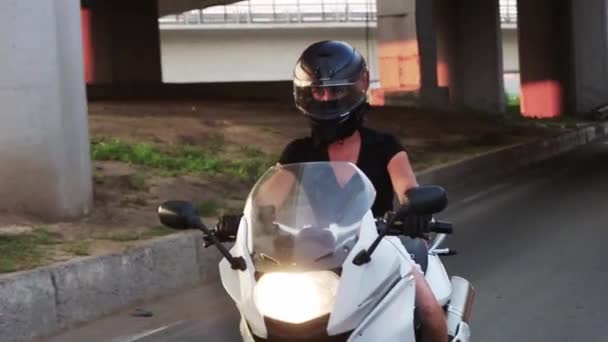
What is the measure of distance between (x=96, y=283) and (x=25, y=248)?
825 millimetres

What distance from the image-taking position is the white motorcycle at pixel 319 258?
3479mm

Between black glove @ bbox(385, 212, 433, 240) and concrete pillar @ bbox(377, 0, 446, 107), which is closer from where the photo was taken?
black glove @ bbox(385, 212, 433, 240)

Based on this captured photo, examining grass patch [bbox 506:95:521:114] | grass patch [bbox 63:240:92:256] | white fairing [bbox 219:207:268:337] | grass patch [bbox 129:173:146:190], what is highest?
white fairing [bbox 219:207:268:337]

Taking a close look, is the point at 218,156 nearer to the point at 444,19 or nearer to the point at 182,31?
the point at 444,19

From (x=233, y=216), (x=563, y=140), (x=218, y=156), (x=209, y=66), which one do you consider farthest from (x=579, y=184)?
(x=209, y=66)

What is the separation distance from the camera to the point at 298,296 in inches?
137

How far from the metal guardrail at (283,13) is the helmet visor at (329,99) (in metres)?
43.7

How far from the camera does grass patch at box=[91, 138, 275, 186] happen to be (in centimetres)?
1343

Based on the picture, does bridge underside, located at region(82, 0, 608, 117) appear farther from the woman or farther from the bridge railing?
A: the woman

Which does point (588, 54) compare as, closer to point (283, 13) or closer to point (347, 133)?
point (283, 13)

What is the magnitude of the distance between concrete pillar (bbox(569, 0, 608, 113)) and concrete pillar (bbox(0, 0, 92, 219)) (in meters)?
27.3

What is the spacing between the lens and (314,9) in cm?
5231

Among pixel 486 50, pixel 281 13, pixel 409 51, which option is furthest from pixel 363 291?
pixel 281 13

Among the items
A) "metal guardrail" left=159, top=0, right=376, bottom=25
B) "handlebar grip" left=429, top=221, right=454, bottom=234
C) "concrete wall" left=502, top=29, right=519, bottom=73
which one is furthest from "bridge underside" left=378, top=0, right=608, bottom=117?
"handlebar grip" left=429, top=221, right=454, bottom=234
